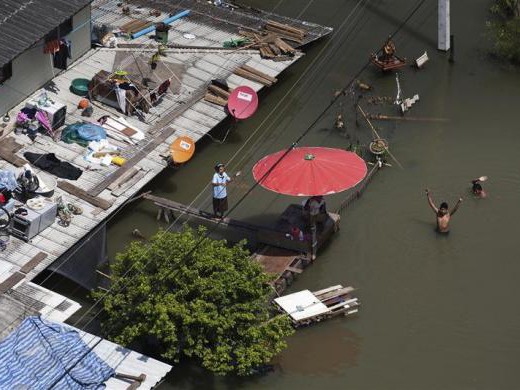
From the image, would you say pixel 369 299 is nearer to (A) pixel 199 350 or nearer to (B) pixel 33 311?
(A) pixel 199 350

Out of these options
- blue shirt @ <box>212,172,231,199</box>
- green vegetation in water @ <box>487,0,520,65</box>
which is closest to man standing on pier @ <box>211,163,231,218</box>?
blue shirt @ <box>212,172,231,199</box>

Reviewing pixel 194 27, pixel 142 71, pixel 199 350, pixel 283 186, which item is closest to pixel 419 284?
pixel 283 186

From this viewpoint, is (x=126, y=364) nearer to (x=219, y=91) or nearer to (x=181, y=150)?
(x=181, y=150)

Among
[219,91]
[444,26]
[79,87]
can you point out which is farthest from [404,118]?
[79,87]

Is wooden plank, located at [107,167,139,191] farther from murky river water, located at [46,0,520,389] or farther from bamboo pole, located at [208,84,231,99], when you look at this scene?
bamboo pole, located at [208,84,231,99]

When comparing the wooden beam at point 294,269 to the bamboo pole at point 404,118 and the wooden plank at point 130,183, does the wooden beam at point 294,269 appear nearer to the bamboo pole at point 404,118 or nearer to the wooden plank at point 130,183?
the wooden plank at point 130,183
